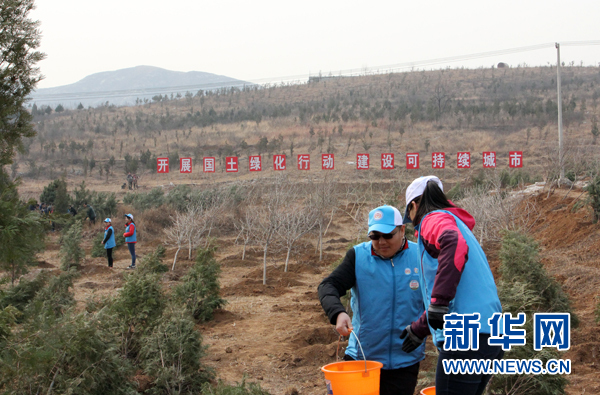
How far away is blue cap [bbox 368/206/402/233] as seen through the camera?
2791 mm

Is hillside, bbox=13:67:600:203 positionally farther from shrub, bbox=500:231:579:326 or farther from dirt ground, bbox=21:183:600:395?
shrub, bbox=500:231:579:326

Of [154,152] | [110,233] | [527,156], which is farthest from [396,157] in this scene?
[110,233]

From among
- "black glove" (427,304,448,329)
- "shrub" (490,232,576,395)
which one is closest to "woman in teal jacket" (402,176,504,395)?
"black glove" (427,304,448,329)

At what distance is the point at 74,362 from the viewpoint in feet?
14.5

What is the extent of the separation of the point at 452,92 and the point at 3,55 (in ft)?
223

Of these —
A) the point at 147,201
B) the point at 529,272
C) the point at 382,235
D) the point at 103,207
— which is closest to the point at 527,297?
the point at 529,272

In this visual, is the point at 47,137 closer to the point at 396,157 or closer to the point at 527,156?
the point at 396,157

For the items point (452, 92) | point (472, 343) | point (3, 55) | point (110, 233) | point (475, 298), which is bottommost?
point (110, 233)

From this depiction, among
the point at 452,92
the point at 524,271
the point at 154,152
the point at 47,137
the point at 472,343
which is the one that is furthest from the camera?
the point at 452,92

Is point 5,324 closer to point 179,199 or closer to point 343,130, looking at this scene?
point 179,199

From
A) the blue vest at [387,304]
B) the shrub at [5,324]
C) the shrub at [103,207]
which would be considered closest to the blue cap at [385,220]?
the blue vest at [387,304]

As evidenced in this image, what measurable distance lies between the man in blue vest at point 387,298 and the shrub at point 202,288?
6300 mm

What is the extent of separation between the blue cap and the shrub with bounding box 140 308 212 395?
128 inches

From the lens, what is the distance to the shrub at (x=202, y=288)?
29.3ft
